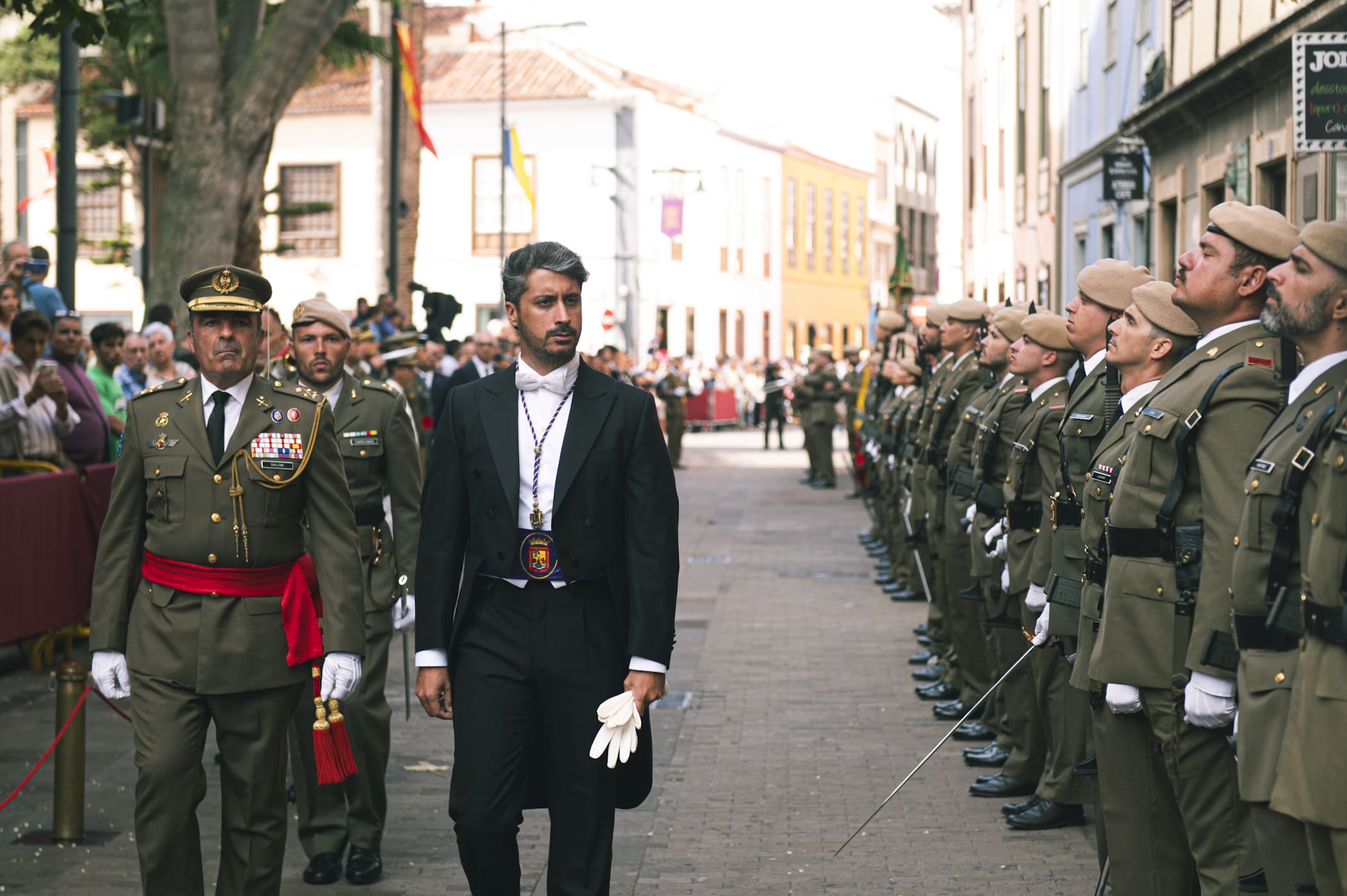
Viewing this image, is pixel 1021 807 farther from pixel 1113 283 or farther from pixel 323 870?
pixel 323 870

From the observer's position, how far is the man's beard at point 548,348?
5.24m

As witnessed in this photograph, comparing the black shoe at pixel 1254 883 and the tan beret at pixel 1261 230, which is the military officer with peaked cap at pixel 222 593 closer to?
the black shoe at pixel 1254 883

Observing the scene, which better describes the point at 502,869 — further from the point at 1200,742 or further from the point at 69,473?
the point at 69,473

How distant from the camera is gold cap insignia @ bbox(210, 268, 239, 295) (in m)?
5.75

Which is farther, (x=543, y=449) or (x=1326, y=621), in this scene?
(x=543, y=449)

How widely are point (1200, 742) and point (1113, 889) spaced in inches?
30.3

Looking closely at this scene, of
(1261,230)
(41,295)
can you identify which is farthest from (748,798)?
(41,295)

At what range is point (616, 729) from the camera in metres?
5.06

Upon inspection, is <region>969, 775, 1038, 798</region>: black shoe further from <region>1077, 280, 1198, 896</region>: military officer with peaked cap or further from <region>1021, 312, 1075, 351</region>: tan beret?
<region>1077, 280, 1198, 896</region>: military officer with peaked cap

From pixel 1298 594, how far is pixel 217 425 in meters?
3.24

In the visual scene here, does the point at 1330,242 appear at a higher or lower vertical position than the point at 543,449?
higher

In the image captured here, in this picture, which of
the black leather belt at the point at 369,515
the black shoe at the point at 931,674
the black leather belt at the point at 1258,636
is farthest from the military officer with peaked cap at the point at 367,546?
the black shoe at the point at 931,674

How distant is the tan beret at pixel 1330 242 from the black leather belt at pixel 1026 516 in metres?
3.56

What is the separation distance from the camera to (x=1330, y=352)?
4352mm
